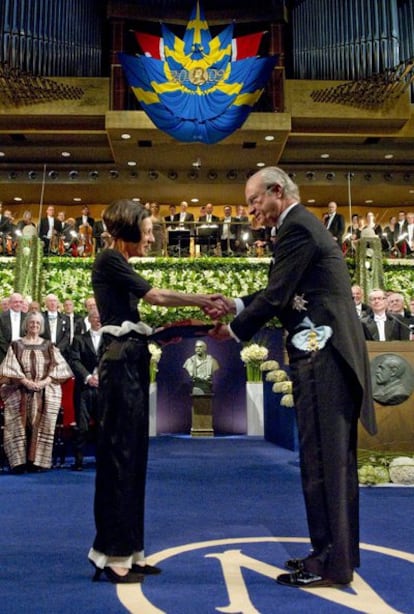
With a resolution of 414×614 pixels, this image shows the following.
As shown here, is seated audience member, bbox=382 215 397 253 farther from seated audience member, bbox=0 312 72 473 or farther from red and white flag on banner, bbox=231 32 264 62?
seated audience member, bbox=0 312 72 473

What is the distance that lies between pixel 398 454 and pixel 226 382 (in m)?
7.08

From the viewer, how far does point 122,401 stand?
2.58 meters

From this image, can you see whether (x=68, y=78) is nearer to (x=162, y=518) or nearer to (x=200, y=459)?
(x=200, y=459)

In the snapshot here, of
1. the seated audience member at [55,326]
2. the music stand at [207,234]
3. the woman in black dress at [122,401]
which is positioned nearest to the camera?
the woman in black dress at [122,401]

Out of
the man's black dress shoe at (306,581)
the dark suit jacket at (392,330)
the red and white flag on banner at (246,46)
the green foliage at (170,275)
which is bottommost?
the man's black dress shoe at (306,581)

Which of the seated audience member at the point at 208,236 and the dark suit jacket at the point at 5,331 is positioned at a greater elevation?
the seated audience member at the point at 208,236

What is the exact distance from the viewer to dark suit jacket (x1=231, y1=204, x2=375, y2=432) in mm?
2518

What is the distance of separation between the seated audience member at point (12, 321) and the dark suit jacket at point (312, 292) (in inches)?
204

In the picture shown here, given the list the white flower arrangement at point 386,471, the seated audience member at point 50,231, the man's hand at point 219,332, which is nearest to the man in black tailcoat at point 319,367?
the man's hand at point 219,332

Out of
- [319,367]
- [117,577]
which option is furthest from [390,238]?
[117,577]

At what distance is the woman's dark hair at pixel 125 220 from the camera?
2.68 m

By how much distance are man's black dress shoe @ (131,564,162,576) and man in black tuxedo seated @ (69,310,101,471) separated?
3.62 meters

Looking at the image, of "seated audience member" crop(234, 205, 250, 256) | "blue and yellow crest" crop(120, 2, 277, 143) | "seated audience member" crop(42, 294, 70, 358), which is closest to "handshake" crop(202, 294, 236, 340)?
"seated audience member" crop(42, 294, 70, 358)

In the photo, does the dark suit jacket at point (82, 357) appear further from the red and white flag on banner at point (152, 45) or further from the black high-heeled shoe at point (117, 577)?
the red and white flag on banner at point (152, 45)
